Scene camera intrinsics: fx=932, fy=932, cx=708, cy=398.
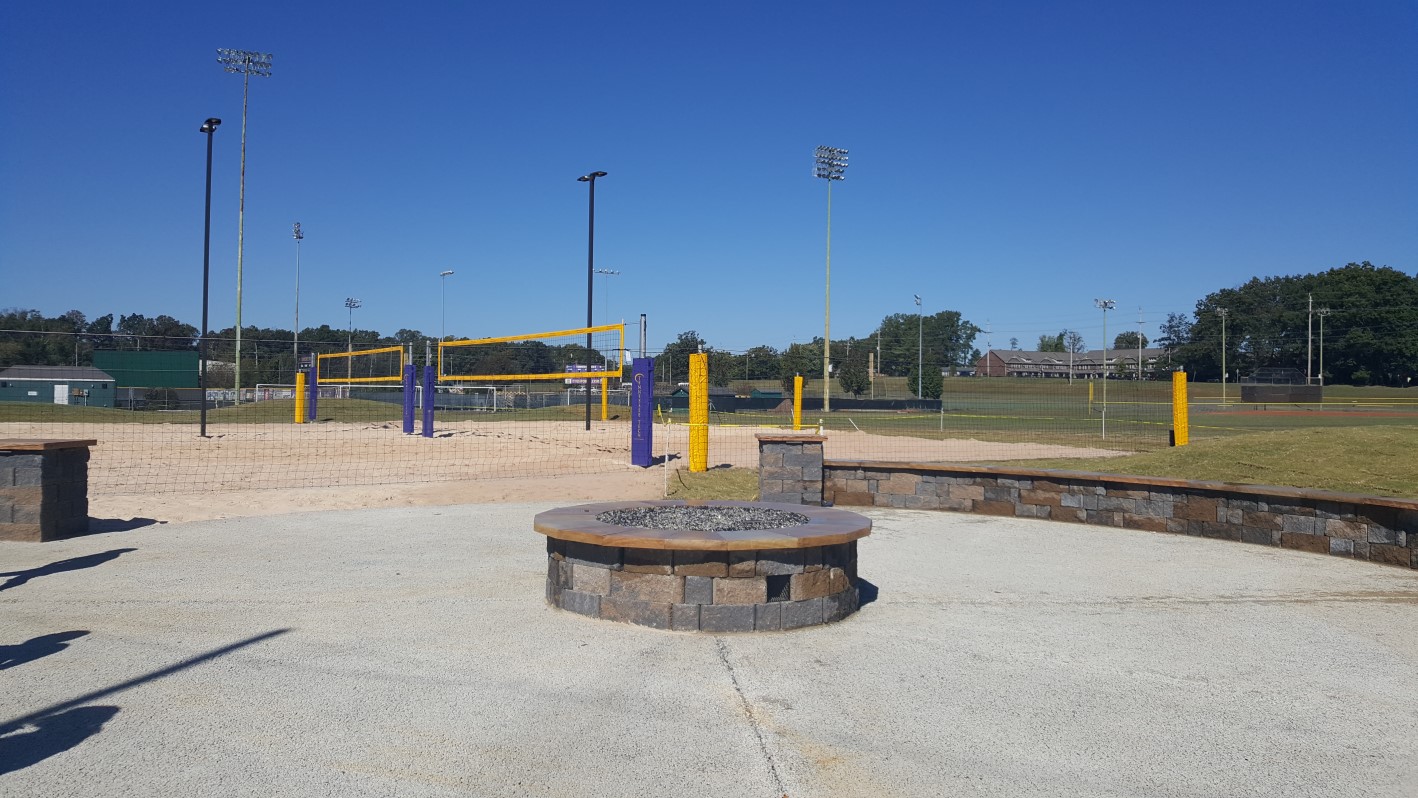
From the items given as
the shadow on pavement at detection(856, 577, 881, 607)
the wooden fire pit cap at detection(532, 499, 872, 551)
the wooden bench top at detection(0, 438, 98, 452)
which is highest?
the wooden bench top at detection(0, 438, 98, 452)

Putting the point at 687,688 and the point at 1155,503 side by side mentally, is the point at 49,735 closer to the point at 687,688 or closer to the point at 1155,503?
the point at 687,688

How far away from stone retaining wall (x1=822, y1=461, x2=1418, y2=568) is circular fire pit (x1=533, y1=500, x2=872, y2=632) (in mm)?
5346

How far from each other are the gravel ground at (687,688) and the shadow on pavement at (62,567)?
43 millimetres

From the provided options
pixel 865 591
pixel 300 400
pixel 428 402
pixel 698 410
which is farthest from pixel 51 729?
pixel 300 400

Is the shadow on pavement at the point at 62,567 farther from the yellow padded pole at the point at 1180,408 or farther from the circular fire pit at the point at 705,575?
the yellow padded pole at the point at 1180,408

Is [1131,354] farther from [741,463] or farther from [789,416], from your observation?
[741,463]

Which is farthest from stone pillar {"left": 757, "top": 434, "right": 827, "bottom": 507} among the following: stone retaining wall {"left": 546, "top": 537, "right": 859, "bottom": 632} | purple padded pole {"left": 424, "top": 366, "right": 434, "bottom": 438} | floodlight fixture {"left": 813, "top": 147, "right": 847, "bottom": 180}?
floodlight fixture {"left": 813, "top": 147, "right": 847, "bottom": 180}

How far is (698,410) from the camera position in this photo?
543 inches

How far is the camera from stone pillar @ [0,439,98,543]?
27.4 feet

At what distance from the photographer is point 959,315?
129 metres

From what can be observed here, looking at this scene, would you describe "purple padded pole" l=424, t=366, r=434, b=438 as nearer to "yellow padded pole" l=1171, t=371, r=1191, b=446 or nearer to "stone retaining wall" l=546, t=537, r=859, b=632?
"yellow padded pole" l=1171, t=371, r=1191, b=446

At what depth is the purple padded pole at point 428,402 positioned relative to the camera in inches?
796

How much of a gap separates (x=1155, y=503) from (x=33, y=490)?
10.9 m

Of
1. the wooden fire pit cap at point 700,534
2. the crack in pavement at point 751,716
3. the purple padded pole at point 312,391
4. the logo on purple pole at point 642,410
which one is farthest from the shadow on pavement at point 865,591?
the purple padded pole at point 312,391
